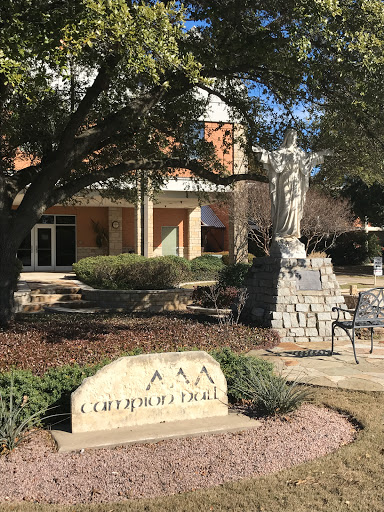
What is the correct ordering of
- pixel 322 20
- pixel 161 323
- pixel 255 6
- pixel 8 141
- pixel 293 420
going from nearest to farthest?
pixel 293 420 < pixel 322 20 < pixel 255 6 < pixel 161 323 < pixel 8 141

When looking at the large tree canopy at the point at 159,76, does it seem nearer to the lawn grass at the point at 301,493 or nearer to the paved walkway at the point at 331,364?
the paved walkway at the point at 331,364

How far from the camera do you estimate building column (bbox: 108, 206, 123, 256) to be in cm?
2652

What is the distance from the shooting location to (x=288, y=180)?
9703mm

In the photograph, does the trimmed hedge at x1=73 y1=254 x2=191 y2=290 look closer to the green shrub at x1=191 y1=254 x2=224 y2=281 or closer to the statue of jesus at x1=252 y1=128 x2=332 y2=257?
the green shrub at x1=191 y1=254 x2=224 y2=281

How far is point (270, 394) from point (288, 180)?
545 cm

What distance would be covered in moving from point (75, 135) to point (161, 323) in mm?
3644

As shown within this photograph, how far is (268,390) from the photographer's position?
5.18m

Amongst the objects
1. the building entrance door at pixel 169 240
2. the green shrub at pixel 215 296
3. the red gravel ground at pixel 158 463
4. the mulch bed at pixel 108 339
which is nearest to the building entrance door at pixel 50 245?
the building entrance door at pixel 169 240

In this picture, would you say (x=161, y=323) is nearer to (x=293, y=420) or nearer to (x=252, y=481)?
(x=293, y=420)

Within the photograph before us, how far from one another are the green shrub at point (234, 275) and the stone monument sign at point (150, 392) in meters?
9.15

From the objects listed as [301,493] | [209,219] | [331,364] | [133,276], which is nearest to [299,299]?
[331,364]

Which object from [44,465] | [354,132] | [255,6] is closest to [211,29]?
[255,6]

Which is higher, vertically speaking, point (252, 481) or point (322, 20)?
point (322, 20)

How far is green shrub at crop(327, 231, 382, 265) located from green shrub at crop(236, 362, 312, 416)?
31105 mm
